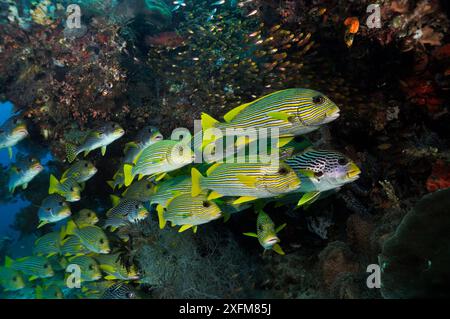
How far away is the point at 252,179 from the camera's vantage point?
3.12 meters

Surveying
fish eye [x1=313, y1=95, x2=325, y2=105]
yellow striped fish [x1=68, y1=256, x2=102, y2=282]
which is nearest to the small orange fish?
fish eye [x1=313, y1=95, x2=325, y2=105]

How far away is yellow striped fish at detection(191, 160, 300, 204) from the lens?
3.04 metres

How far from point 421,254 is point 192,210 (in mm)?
2717

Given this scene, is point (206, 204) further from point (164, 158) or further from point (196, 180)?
point (164, 158)

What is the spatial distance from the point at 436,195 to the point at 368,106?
9.22 ft

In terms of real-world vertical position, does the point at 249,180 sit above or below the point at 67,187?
above

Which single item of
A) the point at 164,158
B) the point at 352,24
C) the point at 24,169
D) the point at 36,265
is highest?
the point at 352,24

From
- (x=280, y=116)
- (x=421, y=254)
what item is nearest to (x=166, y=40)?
(x=280, y=116)

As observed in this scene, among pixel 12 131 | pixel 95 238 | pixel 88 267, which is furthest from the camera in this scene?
pixel 12 131

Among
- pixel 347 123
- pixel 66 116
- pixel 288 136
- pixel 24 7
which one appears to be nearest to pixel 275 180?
pixel 288 136

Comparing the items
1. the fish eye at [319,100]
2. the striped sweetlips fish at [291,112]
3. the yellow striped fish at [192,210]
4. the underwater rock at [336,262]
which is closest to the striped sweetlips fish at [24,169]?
the yellow striped fish at [192,210]

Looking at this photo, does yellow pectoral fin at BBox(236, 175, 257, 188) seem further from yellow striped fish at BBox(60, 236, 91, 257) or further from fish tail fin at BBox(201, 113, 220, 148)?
yellow striped fish at BBox(60, 236, 91, 257)

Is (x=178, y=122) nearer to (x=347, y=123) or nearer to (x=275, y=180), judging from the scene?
(x=347, y=123)

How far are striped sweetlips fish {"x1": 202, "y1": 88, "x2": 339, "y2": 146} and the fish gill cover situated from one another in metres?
0.02
